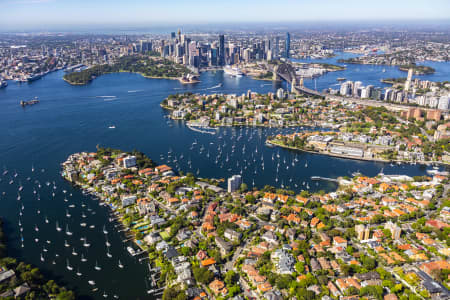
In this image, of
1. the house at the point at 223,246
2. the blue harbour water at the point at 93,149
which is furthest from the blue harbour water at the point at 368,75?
the house at the point at 223,246

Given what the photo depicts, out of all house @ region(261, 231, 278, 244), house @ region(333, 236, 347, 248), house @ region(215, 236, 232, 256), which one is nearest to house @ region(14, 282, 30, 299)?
house @ region(215, 236, 232, 256)

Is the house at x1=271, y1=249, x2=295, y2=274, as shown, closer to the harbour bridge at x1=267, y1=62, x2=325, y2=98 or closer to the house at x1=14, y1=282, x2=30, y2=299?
the house at x1=14, y1=282, x2=30, y2=299

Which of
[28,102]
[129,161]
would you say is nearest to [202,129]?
[129,161]

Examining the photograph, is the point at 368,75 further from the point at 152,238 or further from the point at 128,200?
the point at 152,238

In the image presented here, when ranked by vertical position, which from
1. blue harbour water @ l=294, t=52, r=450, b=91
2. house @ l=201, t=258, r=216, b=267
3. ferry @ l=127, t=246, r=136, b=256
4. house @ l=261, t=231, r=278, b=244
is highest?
blue harbour water @ l=294, t=52, r=450, b=91

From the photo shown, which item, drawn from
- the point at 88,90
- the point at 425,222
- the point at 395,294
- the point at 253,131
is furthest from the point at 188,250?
the point at 88,90

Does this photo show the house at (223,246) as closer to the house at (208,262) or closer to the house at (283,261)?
the house at (208,262)

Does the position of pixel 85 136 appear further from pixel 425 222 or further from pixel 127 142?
pixel 425 222
